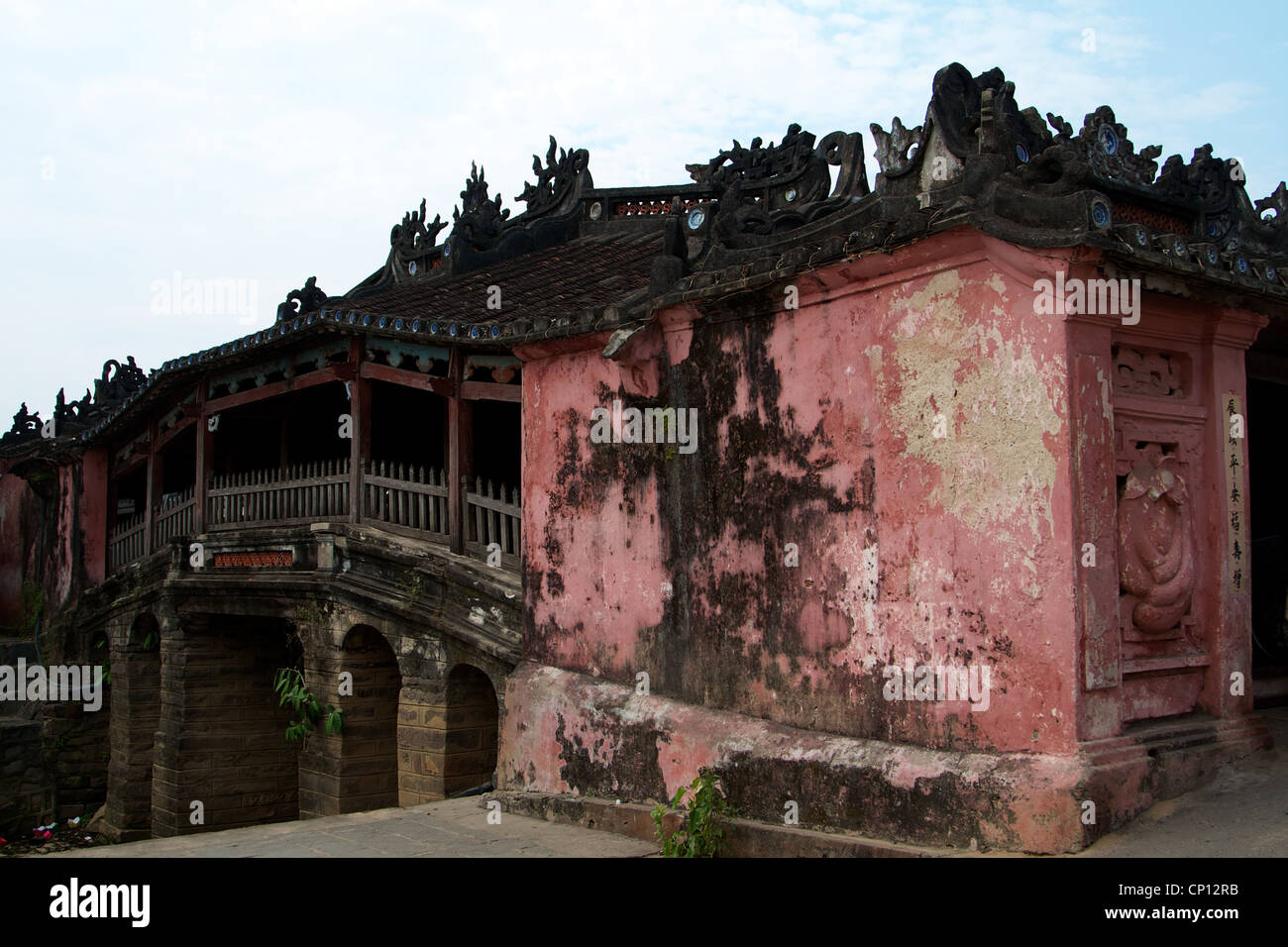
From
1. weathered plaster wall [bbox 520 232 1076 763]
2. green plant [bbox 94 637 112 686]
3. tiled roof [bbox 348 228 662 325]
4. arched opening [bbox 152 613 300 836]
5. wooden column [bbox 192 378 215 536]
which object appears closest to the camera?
weathered plaster wall [bbox 520 232 1076 763]

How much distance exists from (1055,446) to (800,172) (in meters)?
5.05

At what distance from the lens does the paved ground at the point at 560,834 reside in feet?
15.5

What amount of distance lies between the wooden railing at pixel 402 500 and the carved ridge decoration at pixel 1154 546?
6.20m

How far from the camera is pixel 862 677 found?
5.85m

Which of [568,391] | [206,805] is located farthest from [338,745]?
[568,391]

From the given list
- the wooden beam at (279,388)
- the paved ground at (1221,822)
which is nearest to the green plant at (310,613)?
the wooden beam at (279,388)

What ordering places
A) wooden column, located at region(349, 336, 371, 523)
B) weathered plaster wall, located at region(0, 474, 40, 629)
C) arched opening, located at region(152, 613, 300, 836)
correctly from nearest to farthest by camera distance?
wooden column, located at region(349, 336, 371, 523)
arched opening, located at region(152, 613, 300, 836)
weathered plaster wall, located at region(0, 474, 40, 629)

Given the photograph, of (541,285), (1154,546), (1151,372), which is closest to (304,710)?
(541,285)

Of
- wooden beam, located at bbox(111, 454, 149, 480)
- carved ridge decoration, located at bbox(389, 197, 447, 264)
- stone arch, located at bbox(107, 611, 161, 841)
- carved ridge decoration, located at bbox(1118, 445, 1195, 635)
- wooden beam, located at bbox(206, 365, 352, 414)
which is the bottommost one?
stone arch, located at bbox(107, 611, 161, 841)

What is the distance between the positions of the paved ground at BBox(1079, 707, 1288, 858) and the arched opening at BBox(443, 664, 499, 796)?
570 centimetres

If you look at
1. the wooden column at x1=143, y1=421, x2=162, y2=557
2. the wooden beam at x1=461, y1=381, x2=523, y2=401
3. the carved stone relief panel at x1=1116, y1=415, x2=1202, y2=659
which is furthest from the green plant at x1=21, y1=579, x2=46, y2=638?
the carved stone relief panel at x1=1116, y1=415, x2=1202, y2=659

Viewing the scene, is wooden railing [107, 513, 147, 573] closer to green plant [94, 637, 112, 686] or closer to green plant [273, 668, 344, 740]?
green plant [94, 637, 112, 686]

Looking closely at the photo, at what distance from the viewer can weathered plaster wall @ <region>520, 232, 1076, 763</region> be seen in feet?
16.8

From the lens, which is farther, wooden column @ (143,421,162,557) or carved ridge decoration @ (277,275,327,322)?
wooden column @ (143,421,162,557)
